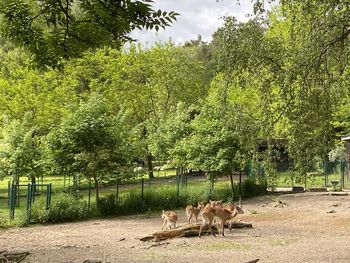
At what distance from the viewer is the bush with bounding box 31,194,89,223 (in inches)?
714

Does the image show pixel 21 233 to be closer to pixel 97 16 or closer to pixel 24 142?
pixel 24 142

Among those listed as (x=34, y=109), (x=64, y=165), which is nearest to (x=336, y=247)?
(x=64, y=165)

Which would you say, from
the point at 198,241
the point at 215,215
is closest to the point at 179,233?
the point at 198,241

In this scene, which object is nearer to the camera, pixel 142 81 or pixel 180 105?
pixel 180 105

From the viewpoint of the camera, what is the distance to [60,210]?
61.0 ft

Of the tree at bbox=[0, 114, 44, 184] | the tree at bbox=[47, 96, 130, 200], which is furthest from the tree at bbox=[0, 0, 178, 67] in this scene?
the tree at bbox=[0, 114, 44, 184]

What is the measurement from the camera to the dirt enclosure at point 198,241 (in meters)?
11.1

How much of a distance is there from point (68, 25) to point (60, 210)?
14354 mm

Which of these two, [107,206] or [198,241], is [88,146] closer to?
[107,206]

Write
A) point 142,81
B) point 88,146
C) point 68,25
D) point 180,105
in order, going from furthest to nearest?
point 142,81 → point 180,105 → point 88,146 → point 68,25

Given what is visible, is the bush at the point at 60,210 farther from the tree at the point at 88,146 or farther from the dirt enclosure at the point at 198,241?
the tree at the point at 88,146

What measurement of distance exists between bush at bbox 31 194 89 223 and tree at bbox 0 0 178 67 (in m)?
13.6

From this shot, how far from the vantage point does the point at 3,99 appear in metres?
30.5

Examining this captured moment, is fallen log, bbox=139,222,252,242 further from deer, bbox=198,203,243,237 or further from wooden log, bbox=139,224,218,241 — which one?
deer, bbox=198,203,243,237
